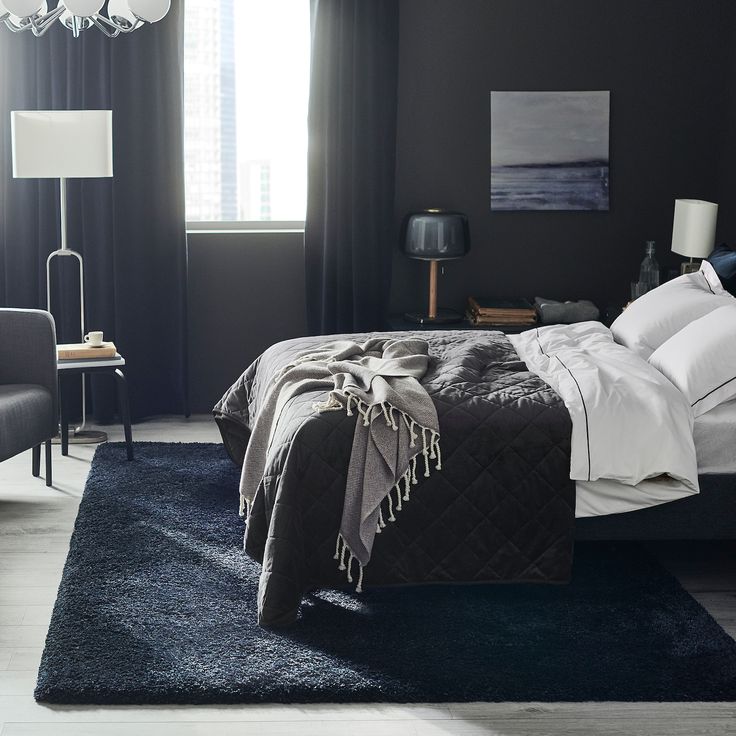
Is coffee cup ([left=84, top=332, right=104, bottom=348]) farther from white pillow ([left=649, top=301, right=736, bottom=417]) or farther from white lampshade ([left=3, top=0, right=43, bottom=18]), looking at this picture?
white pillow ([left=649, top=301, right=736, bottom=417])

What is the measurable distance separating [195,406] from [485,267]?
6.08 ft

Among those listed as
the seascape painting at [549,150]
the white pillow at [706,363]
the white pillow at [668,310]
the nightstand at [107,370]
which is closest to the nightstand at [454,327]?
the seascape painting at [549,150]

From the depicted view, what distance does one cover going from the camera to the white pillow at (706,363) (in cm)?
335

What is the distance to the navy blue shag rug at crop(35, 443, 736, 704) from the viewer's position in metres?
2.71

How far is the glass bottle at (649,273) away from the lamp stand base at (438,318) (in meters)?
0.97

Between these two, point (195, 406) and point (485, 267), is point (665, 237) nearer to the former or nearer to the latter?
point (485, 267)

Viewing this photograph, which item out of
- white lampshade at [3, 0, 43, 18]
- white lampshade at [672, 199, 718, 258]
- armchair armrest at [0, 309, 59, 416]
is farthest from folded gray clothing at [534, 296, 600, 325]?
white lampshade at [3, 0, 43, 18]

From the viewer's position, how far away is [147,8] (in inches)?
147

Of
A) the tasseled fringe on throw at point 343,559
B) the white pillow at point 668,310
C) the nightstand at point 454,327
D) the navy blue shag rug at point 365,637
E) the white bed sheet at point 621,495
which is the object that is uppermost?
the white pillow at point 668,310

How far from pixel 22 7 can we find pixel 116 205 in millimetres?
2001

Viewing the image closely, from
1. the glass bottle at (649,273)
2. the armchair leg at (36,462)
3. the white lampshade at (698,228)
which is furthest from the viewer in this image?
the glass bottle at (649,273)

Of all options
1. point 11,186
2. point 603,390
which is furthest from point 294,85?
point 603,390

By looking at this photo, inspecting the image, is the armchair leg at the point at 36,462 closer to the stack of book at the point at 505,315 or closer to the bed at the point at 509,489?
the bed at the point at 509,489

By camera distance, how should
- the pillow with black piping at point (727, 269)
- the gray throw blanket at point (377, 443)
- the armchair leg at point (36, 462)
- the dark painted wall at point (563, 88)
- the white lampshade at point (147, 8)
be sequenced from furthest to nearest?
the dark painted wall at point (563, 88) < the armchair leg at point (36, 462) < the pillow with black piping at point (727, 269) < the white lampshade at point (147, 8) < the gray throw blanket at point (377, 443)
